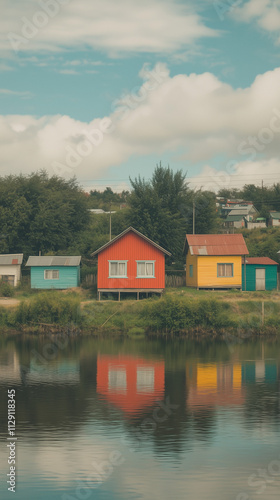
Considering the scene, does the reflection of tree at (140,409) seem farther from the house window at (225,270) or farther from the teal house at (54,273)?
the teal house at (54,273)

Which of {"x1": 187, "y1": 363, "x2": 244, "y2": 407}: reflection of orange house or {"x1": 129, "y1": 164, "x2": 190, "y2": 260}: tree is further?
{"x1": 129, "y1": 164, "x2": 190, "y2": 260}: tree

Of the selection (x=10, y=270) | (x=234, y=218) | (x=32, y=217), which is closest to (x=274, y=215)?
(x=234, y=218)

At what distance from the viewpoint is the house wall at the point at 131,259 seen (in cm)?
4581

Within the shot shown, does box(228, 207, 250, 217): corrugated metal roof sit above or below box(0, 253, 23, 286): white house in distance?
above

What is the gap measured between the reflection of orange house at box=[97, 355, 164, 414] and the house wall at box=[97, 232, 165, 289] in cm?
1410

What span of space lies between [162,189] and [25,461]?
4795cm

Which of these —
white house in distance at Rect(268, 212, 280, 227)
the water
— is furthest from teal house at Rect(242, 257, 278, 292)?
white house in distance at Rect(268, 212, 280, 227)

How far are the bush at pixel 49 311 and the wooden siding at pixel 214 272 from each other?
12268 mm

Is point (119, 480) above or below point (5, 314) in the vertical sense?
below

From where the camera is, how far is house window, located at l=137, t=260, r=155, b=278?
45906 mm

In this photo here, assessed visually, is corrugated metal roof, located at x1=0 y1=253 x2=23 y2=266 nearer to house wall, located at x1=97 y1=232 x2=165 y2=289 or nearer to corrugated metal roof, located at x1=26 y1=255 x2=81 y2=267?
corrugated metal roof, located at x1=26 y1=255 x2=81 y2=267

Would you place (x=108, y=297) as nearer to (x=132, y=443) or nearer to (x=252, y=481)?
(x=132, y=443)

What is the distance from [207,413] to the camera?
2061cm

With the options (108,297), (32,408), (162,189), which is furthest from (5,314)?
(162,189)
